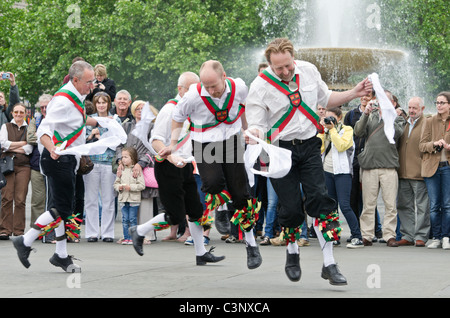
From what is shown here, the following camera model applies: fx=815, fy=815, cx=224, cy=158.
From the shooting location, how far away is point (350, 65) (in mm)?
18688

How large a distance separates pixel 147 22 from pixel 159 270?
30.5 meters

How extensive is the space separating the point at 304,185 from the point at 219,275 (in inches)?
51.0

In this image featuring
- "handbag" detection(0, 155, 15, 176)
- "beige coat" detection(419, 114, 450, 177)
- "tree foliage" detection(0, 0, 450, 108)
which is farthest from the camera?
"tree foliage" detection(0, 0, 450, 108)

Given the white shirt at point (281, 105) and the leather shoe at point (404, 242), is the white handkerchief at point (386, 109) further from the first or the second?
the leather shoe at point (404, 242)

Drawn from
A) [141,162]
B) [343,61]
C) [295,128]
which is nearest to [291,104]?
[295,128]

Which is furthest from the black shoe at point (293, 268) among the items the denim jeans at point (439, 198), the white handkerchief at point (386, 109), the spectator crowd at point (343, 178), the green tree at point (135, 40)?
the green tree at point (135, 40)

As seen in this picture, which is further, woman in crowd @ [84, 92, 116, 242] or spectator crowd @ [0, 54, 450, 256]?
woman in crowd @ [84, 92, 116, 242]

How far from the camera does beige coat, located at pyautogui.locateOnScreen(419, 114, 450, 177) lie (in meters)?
11.5

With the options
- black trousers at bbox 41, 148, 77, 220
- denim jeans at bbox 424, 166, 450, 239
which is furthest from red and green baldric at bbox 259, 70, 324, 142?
denim jeans at bbox 424, 166, 450, 239

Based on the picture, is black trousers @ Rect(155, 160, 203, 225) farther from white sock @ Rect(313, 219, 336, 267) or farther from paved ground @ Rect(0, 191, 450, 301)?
white sock @ Rect(313, 219, 336, 267)

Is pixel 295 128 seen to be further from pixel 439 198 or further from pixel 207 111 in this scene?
pixel 439 198

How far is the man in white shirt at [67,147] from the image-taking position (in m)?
8.28

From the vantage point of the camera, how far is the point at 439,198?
11.6m
